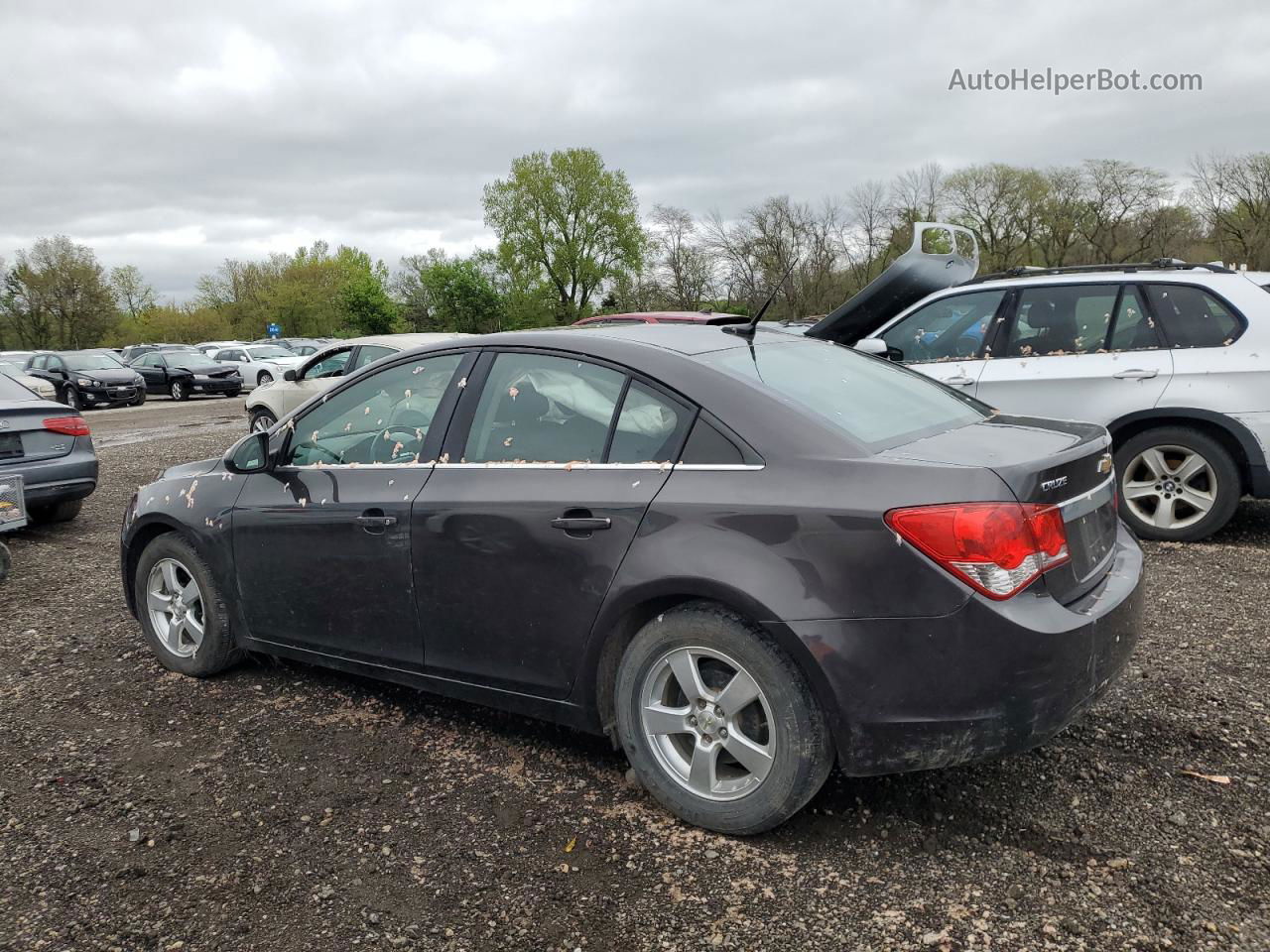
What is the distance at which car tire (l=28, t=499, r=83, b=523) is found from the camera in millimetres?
8219

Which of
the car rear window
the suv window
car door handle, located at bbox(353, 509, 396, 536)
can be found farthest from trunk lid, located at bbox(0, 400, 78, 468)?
the suv window

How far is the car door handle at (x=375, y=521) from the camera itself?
354cm

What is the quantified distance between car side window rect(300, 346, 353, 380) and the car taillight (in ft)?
39.9

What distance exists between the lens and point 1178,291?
6137mm

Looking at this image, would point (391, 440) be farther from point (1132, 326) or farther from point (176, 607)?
point (1132, 326)

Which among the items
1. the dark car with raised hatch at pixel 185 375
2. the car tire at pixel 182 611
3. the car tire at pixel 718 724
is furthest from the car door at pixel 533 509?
the dark car with raised hatch at pixel 185 375

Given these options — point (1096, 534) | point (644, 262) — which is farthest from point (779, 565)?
point (644, 262)

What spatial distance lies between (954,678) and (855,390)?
3.84 ft

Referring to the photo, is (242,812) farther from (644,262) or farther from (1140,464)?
(644,262)

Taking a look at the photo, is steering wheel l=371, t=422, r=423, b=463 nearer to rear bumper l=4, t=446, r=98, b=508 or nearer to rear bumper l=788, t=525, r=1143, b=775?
rear bumper l=788, t=525, r=1143, b=775

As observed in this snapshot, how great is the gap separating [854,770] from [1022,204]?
5709 cm

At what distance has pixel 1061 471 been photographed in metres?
2.77

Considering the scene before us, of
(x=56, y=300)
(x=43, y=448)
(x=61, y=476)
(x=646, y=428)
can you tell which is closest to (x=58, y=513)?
(x=61, y=476)

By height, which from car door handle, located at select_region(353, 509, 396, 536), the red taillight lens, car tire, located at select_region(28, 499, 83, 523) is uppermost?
the red taillight lens
